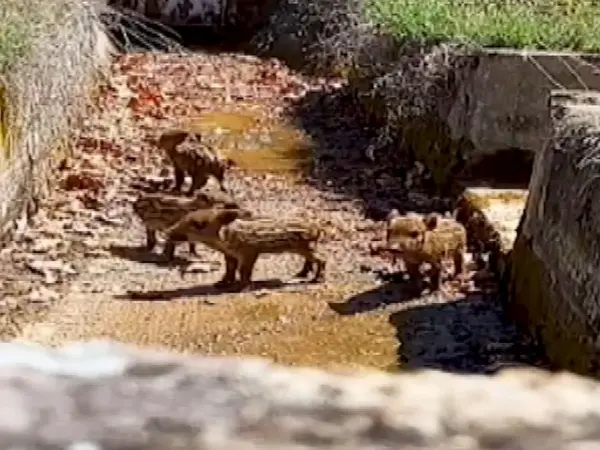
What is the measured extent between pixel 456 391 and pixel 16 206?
740 cm

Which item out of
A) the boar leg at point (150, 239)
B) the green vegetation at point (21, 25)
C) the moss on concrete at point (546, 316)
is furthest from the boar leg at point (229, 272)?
the green vegetation at point (21, 25)

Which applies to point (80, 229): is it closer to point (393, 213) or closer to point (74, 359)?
point (393, 213)

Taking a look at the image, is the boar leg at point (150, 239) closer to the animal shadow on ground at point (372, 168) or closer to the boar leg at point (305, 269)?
the boar leg at point (305, 269)

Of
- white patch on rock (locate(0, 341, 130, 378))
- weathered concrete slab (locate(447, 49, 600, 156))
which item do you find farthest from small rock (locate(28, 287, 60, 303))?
white patch on rock (locate(0, 341, 130, 378))

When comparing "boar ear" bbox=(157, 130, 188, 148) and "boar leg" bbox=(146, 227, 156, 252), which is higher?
"boar ear" bbox=(157, 130, 188, 148)

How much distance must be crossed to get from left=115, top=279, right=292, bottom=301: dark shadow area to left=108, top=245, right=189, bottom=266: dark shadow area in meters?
0.48

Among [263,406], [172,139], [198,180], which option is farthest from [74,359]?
[172,139]

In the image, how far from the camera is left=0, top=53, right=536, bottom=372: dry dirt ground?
6.70 meters

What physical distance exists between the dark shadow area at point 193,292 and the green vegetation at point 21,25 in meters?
1.45

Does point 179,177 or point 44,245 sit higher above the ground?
point 179,177

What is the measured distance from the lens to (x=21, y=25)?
27.3 feet

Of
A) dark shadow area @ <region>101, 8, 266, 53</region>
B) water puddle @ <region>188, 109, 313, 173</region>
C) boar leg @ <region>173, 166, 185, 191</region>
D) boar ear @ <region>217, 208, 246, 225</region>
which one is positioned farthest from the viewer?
dark shadow area @ <region>101, 8, 266, 53</region>

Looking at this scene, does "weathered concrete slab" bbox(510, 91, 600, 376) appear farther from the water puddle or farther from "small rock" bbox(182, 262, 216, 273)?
the water puddle

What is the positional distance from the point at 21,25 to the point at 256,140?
11.6 feet
